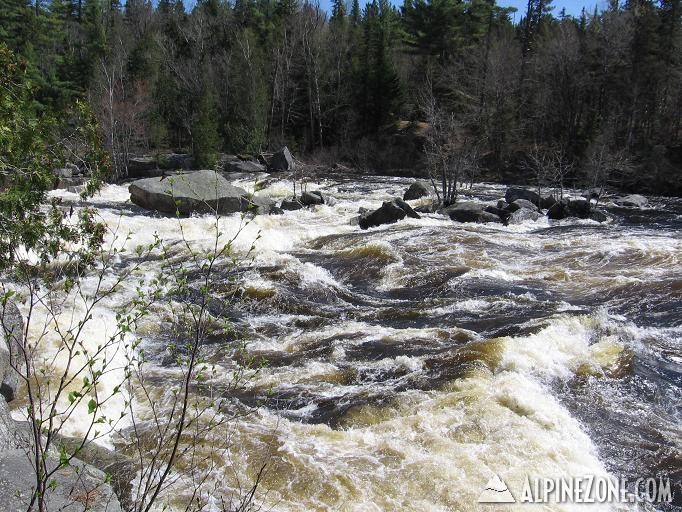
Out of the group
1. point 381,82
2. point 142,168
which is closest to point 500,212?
point 142,168

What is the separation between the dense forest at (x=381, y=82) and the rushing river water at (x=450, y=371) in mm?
19655

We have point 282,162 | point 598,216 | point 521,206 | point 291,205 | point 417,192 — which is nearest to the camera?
point 598,216

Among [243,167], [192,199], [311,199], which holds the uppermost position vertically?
[243,167]

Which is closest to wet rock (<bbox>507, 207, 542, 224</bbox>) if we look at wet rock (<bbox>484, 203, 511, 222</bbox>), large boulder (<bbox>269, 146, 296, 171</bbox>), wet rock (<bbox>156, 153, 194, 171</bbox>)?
wet rock (<bbox>484, 203, 511, 222</bbox>)

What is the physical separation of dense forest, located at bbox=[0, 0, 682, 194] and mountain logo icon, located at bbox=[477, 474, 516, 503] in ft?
89.8

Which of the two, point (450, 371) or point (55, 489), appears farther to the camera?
point (450, 371)

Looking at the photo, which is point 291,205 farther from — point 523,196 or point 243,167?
point 243,167

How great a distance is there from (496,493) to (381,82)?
42.7 metres

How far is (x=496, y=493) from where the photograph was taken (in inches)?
200

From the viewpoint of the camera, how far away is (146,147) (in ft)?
118

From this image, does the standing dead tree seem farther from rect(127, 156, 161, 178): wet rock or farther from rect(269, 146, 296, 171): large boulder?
rect(127, 156, 161, 178): wet rock

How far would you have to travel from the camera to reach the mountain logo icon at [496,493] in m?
4.98

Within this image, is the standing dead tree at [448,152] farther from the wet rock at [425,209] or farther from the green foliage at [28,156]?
the green foliage at [28,156]

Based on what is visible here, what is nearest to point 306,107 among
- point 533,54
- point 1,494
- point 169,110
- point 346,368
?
point 169,110
